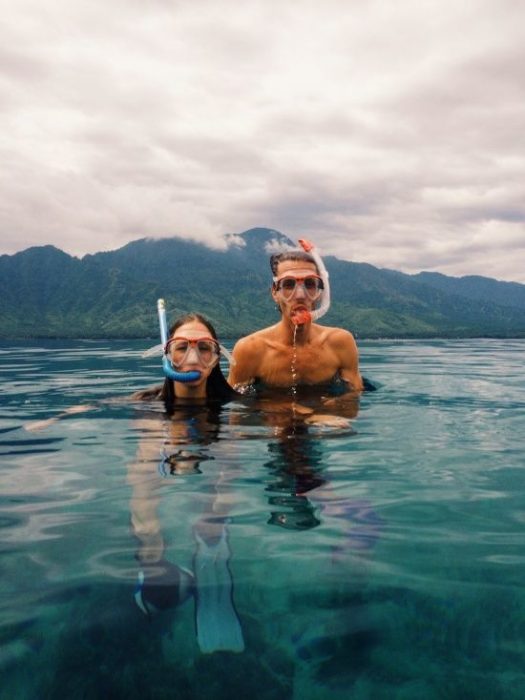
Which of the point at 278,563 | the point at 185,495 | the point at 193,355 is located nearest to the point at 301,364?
the point at 193,355

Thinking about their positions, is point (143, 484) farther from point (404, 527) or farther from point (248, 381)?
point (248, 381)

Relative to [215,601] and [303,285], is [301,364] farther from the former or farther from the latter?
[215,601]

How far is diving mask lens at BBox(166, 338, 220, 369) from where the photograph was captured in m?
6.76

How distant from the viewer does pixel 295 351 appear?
8.70 m

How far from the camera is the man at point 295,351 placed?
26.6ft

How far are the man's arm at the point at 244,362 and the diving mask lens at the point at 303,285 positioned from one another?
3.72ft

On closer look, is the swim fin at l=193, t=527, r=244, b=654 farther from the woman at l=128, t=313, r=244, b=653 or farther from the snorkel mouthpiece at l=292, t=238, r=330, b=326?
the snorkel mouthpiece at l=292, t=238, r=330, b=326

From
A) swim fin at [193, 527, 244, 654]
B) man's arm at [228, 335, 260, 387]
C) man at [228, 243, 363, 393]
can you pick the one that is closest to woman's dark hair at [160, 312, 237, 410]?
man's arm at [228, 335, 260, 387]

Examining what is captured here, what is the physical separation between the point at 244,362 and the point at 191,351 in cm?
221

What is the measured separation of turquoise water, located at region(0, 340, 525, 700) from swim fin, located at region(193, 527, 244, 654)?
0.04m

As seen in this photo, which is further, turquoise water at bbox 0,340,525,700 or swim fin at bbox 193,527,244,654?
swim fin at bbox 193,527,244,654

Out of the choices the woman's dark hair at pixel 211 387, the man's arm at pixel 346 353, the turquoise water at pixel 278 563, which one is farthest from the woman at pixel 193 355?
the man's arm at pixel 346 353

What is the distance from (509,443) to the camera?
20.6 feet

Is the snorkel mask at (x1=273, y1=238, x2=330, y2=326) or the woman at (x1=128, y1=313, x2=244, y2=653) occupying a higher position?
the snorkel mask at (x1=273, y1=238, x2=330, y2=326)
